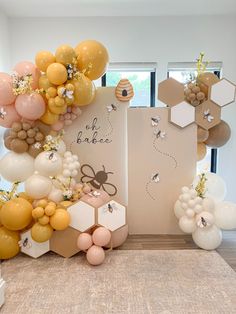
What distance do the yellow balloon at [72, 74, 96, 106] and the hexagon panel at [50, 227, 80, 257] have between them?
3.38ft

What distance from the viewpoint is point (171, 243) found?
2.47 metres

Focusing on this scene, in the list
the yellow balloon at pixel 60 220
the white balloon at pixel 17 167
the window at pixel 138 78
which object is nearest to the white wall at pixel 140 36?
the window at pixel 138 78

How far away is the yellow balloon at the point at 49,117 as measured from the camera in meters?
2.25

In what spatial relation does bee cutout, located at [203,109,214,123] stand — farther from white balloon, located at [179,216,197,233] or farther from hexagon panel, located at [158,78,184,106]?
white balloon, located at [179,216,197,233]

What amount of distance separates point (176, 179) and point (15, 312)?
5.55 feet

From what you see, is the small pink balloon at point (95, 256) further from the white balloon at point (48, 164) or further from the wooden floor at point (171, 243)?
the white balloon at point (48, 164)

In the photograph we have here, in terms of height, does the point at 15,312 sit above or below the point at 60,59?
below

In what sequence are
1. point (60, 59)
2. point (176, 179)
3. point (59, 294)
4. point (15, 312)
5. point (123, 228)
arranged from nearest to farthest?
point (15, 312)
point (59, 294)
point (60, 59)
point (123, 228)
point (176, 179)

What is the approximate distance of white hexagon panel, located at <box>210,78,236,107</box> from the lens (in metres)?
2.46

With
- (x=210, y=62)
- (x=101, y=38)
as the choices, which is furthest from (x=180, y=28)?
(x=101, y=38)

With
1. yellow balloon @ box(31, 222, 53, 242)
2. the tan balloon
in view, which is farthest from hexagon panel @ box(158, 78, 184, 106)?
yellow balloon @ box(31, 222, 53, 242)

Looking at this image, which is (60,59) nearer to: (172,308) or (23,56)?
(23,56)

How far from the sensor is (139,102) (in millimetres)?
3594

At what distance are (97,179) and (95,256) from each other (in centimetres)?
77
